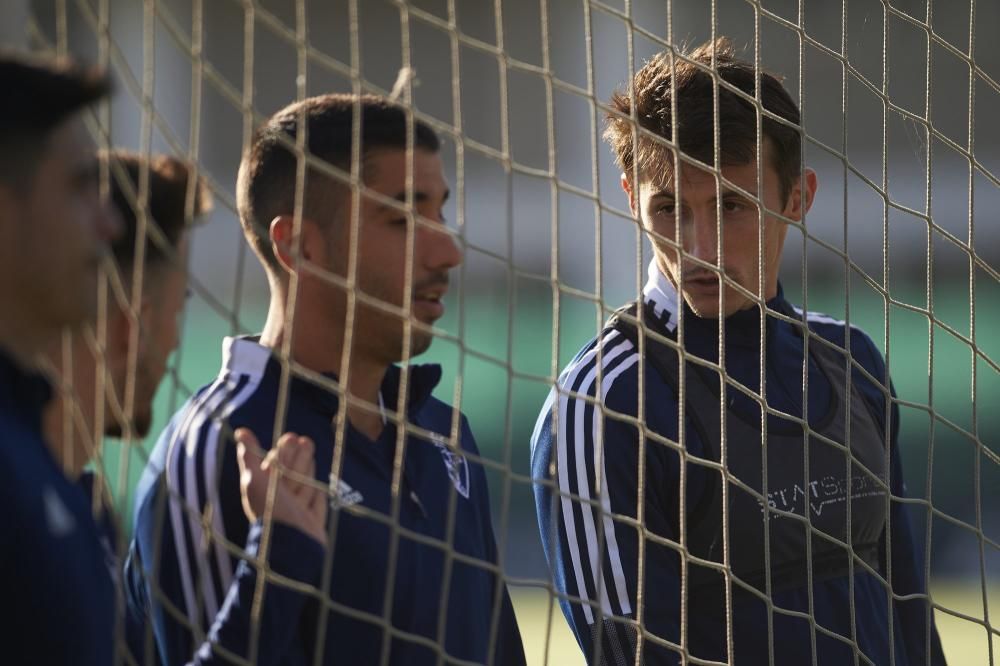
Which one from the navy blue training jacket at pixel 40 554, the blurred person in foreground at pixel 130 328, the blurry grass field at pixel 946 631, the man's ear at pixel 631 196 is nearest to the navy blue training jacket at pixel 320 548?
the blurred person in foreground at pixel 130 328

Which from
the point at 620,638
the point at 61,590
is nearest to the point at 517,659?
the point at 620,638

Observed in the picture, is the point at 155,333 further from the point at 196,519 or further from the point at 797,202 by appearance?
the point at 797,202

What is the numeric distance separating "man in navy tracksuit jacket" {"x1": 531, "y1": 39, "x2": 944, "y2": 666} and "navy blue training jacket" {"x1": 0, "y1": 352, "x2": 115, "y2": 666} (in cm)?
94

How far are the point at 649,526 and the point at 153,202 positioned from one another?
0.92m

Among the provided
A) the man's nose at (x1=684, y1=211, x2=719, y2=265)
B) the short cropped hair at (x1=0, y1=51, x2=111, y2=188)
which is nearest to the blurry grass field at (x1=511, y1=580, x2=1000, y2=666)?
the man's nose at (x1=684, y1=211, x2=719, y2=265)

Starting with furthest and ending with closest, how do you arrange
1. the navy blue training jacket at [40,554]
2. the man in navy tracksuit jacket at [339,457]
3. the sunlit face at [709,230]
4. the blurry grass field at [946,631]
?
the blurry grass field at [946,631]
the sunlit face at [709,230]
the man in navy tracksuit jacket at [339,457]
the navy blue training jacket at [40,554]

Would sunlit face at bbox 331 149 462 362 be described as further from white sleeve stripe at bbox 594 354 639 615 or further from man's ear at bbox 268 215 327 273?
white sleeve stripe at bbox 594 354 639 615

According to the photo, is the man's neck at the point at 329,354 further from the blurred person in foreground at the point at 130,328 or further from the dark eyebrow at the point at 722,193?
the dark eyebrow at the point at 722,193

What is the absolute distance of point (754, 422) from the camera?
7.49 ft

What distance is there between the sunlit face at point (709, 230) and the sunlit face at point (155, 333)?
2.83ft

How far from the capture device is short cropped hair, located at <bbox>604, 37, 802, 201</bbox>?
7.72ft

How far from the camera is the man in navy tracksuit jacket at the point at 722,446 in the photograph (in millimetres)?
2148

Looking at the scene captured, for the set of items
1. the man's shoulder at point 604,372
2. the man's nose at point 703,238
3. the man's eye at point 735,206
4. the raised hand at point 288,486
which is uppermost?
the man's eye at point 735,206

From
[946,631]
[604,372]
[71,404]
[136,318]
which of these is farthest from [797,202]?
[946,631]
